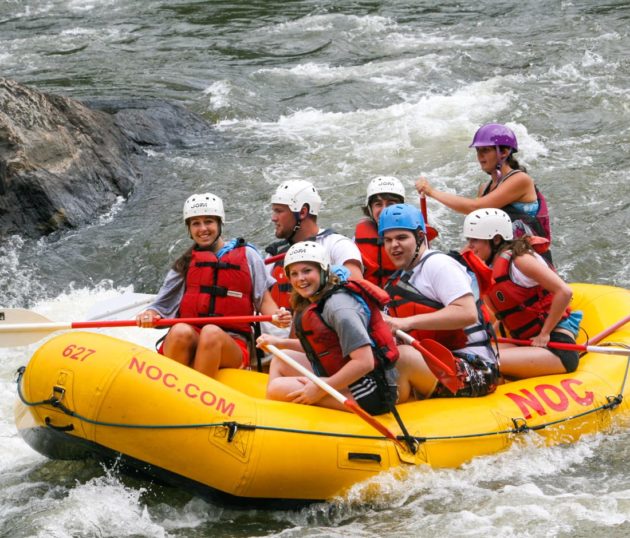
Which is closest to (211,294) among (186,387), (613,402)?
(186,387)

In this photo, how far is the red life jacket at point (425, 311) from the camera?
5.55 m

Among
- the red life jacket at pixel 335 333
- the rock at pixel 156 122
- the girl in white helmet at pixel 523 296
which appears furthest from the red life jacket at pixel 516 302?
the rock at pixel 156 122

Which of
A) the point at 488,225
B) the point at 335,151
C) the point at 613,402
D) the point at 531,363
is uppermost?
the point at 488,225

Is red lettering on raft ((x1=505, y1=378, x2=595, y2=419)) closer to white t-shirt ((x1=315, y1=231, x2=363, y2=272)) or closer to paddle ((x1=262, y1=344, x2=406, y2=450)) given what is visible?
paddle ((x1=262, y1=344, x2=406, y2=450))

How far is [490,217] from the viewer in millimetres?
5965

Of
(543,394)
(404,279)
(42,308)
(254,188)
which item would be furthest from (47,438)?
(254,188)

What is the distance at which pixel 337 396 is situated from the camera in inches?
201

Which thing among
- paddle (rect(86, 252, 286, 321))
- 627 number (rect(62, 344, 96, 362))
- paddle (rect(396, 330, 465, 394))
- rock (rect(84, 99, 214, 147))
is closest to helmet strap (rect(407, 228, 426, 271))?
paddle (rect(396, 330, 465, 394))

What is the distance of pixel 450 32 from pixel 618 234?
22.5 feet

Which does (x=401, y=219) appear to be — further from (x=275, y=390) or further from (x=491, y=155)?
(x=491, y=155)

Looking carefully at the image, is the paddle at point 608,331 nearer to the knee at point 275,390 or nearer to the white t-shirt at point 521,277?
the white t-shirt at point 521,277

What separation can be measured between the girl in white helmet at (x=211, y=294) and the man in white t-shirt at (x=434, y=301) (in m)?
0.73

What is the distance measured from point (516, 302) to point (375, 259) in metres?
0.91

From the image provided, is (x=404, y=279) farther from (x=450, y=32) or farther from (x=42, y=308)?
(x=450, y=32)
